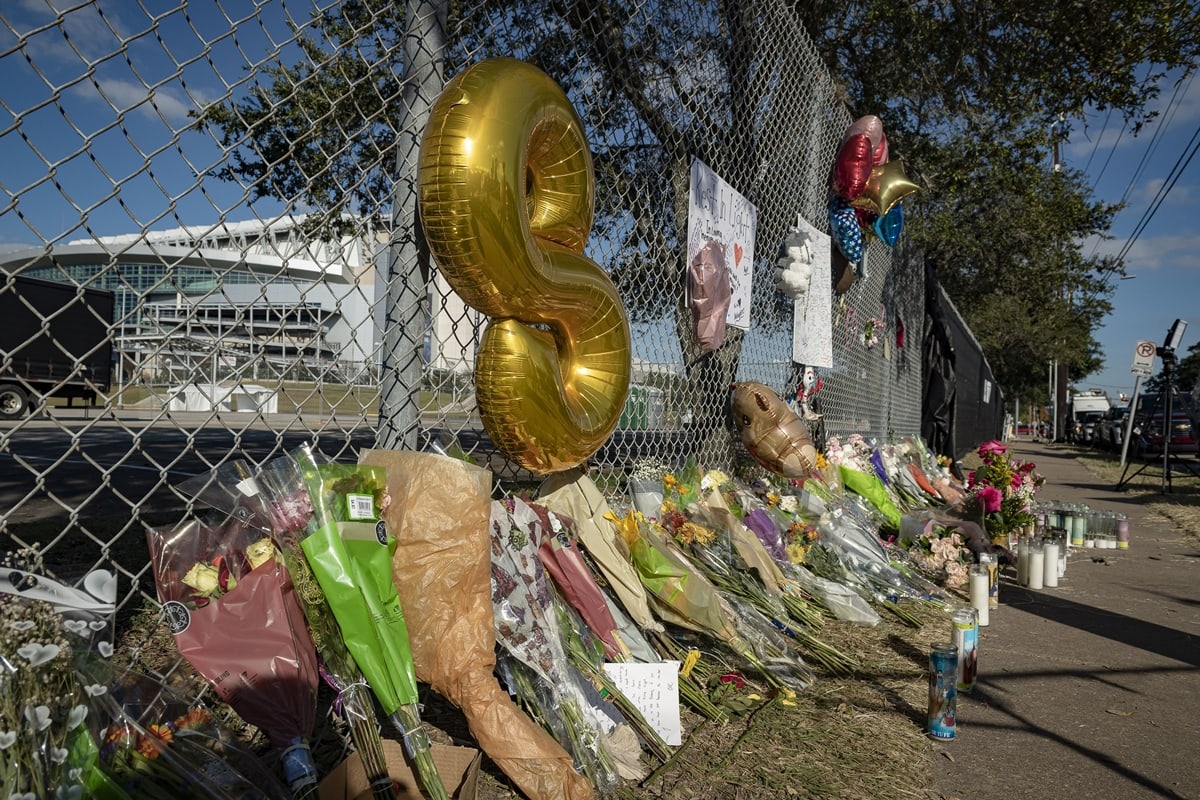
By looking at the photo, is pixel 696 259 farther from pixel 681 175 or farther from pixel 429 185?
pixel 429 185

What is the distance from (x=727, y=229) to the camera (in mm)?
4293

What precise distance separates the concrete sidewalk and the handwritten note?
0.87 meters

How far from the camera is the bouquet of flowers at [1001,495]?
5965 millimetres

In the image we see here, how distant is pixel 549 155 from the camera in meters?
2.54

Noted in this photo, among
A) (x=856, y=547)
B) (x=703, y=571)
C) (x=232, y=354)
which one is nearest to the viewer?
(x=232, y=354)

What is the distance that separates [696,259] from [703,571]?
60.3 inches

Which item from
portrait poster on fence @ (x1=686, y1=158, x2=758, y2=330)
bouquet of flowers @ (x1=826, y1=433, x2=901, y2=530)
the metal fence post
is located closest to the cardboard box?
the metal fence post

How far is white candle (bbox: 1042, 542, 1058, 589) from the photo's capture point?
556cm

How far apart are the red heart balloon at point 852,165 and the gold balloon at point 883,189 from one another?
101 mm

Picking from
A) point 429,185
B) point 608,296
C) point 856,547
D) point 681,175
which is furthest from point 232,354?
point 856,547

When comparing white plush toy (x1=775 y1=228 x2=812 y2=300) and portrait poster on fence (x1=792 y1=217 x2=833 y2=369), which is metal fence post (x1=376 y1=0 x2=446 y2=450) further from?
portrait poster on fence (x1=792 y1=217 x2=833 y2=369)

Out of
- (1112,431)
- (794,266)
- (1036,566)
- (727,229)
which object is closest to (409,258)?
(727,229)

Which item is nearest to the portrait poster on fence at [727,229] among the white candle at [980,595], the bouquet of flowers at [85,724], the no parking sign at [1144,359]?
the white candle at [980,595]

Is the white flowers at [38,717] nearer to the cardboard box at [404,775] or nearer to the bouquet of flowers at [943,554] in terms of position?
the cardboard box at [404,775]
